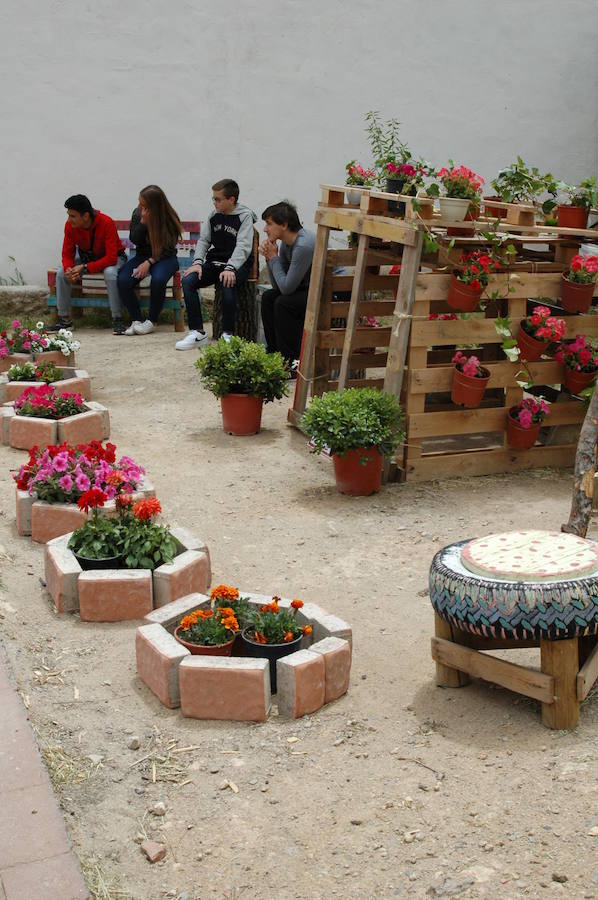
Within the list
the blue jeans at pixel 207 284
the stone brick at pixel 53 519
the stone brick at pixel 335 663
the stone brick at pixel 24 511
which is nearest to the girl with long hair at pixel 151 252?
the blue jeans at pixel 207 284

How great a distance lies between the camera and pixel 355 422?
6.22 m

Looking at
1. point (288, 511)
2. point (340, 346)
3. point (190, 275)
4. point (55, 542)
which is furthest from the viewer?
point (190, 275)

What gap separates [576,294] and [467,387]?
94 cm

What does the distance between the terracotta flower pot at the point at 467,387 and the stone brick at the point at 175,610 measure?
268cm

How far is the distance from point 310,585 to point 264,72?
7.57 meters

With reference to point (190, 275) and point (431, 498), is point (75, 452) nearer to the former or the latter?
point (431, 498)

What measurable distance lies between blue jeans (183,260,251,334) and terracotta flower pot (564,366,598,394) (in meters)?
3.92

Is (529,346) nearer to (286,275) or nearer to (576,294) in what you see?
(576,294)

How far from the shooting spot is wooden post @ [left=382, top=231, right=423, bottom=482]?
20.8 feet

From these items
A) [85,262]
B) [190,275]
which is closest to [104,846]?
[190,275]

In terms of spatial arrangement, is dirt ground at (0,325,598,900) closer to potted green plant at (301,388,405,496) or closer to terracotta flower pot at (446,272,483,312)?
potted green plant at (301,388,405,496)

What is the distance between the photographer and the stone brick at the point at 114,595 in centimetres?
469

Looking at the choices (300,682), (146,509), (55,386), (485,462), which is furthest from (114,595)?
(55,386)

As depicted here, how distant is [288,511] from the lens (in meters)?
6.22
